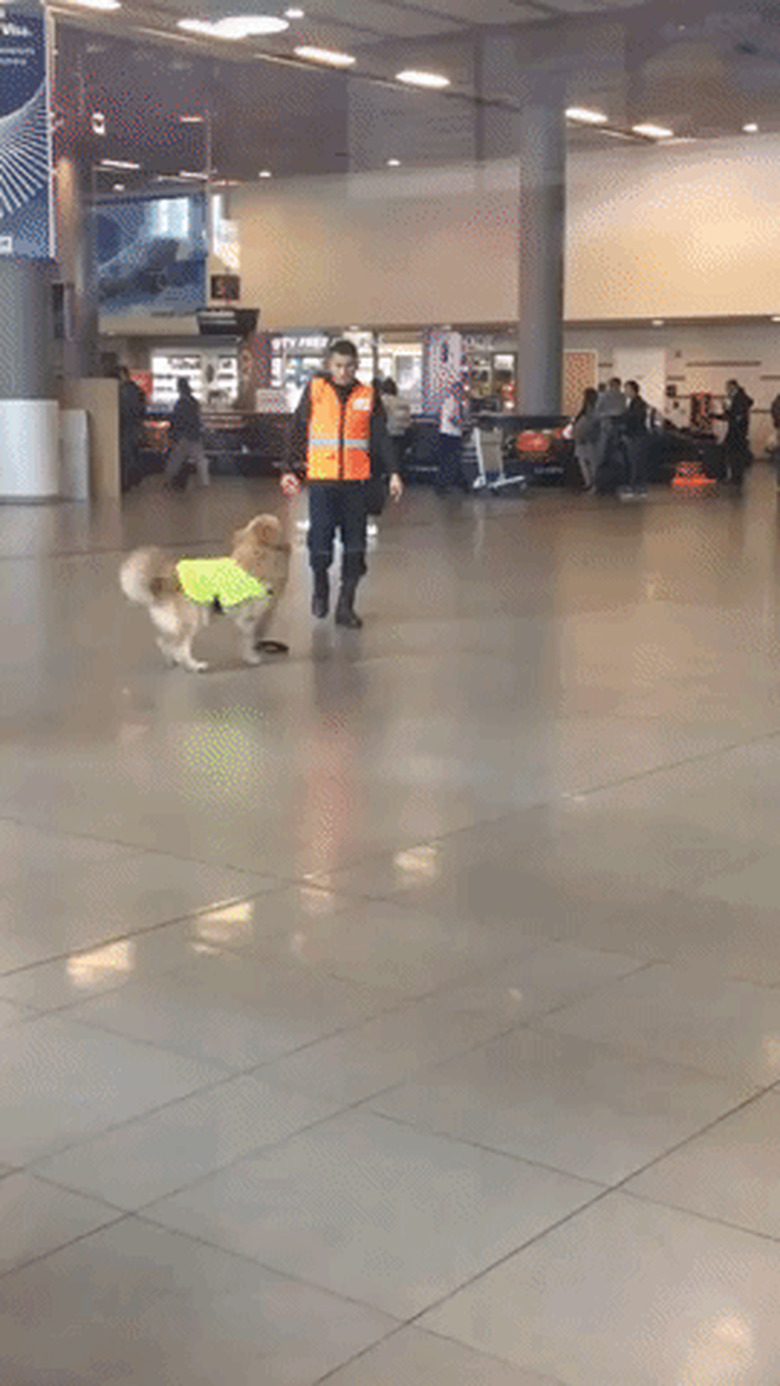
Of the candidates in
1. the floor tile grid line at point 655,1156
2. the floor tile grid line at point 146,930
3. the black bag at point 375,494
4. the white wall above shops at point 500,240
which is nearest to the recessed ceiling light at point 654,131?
the white wall above shops at point 500,240

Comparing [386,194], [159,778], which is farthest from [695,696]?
[386,194]

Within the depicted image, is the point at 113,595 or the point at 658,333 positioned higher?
the point at 658,333

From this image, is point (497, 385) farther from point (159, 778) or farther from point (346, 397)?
point (159, 778)

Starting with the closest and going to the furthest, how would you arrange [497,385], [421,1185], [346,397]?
[421,1185] → [346,397] → [497,385]

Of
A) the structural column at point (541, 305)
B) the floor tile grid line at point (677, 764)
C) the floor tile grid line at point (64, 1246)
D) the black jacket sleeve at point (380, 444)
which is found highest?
the structural column at point (541, 305)

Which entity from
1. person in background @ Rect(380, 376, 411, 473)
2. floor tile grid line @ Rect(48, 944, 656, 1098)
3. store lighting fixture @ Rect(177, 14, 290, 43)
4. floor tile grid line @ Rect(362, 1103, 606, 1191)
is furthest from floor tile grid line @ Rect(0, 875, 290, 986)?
person in background @ Rect(380, 376, 411, 473)

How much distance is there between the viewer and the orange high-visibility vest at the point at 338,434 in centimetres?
1138

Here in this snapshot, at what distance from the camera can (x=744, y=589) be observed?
46.8ft

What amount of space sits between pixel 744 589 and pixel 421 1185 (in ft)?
37.1

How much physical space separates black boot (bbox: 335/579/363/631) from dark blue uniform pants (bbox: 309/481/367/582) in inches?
2.1

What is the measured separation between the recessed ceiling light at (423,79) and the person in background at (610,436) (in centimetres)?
641

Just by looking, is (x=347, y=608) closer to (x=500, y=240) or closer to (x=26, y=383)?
(x=26, y=383)

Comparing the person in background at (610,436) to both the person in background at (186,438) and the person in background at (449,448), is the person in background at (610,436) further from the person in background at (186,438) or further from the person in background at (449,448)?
the person in background at (186,438)

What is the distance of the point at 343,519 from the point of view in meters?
11.7
